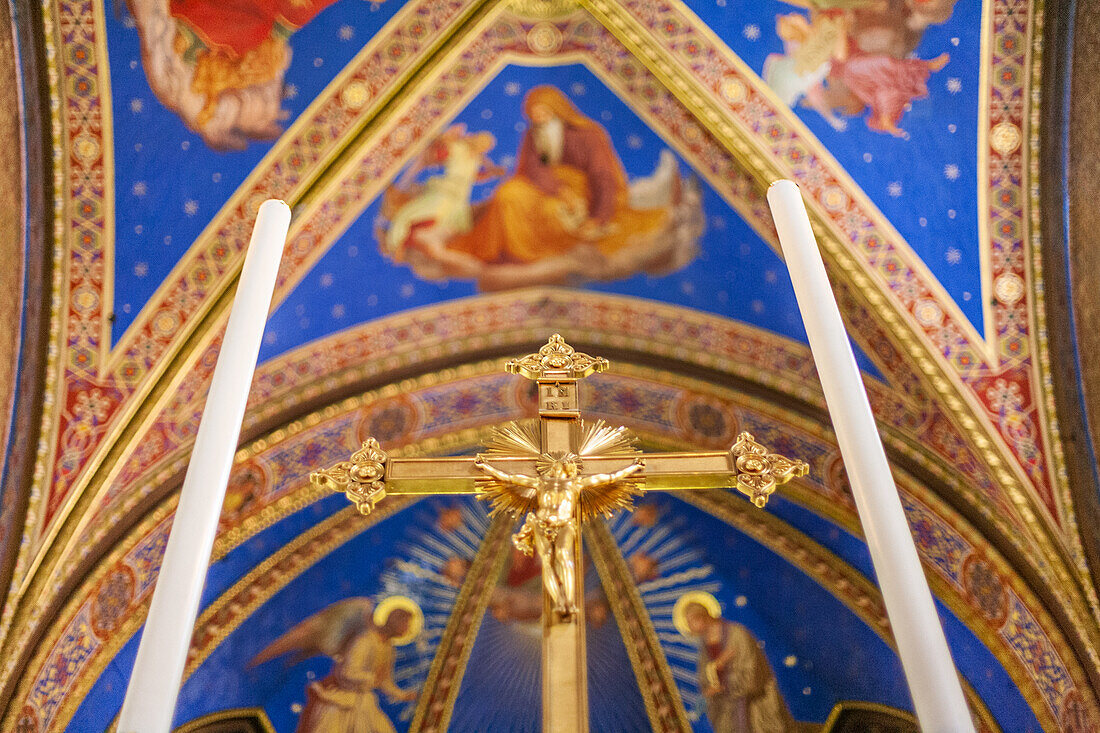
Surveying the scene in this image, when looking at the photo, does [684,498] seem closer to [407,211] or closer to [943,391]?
[943,391]

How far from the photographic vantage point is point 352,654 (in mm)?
8039

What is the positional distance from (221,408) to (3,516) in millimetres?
3381

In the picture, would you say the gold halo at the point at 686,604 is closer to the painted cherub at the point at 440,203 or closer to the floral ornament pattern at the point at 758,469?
the painted cherub at the point at 440,203

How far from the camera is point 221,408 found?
11.3 ft

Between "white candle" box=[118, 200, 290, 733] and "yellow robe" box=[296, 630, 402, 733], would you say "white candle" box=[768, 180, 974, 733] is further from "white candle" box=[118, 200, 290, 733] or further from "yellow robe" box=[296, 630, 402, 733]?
"yellow robe" box=[296, 630, 402, 733]

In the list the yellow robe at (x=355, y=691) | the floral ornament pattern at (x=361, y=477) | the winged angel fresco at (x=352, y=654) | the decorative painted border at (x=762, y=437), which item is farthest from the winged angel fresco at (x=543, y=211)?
the floral ornament pattern at (x=361, y=477)

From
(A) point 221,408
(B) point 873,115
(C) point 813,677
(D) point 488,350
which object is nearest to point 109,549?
(D) point 488,350

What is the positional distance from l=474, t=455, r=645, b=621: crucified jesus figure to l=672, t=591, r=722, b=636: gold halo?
4.37m

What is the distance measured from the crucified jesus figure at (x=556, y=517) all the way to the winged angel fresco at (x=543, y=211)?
12.0 ft

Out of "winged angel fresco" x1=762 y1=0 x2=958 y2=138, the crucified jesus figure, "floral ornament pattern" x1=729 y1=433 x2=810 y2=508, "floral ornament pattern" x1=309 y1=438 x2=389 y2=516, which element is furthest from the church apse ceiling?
the crucified jesus figure

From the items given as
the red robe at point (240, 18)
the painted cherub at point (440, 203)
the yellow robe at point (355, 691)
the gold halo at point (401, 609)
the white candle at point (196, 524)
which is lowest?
the white candle at point (196, 524)

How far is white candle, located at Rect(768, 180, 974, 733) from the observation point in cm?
286

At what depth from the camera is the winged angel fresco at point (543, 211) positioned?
7391 mm

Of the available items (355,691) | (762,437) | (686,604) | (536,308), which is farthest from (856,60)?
(355,691)
